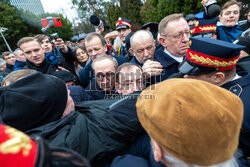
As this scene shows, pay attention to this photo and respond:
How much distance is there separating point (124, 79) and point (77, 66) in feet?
8.74

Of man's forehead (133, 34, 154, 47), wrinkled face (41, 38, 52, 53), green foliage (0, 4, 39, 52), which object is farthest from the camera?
green foliage (0, 4, 39, 52)

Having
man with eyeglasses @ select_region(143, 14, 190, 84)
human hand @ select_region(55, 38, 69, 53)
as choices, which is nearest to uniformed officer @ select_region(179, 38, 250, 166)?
man with eyeglasses @ select_region(143, 14, 190, 84)

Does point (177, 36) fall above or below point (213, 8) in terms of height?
below

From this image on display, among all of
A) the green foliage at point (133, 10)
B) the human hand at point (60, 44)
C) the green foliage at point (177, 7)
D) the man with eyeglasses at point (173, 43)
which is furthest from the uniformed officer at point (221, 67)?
the green foliage at point (133, 10)

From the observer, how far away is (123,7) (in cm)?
2434

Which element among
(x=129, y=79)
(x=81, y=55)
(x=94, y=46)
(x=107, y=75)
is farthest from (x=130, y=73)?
(x=81, y=55)

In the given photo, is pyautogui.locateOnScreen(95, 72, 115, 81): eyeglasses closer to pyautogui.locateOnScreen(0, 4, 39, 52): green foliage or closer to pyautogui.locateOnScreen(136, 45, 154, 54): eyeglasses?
pyautogui.locateOnScreen(136, 45, 154, 54): eyeglasses

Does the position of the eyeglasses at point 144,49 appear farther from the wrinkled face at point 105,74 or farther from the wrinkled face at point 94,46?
the wrinkled face at point 94,46

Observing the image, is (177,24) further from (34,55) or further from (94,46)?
(34,55)

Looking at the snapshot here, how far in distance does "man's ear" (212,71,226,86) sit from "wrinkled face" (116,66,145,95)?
0.88m

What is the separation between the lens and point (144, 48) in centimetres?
244

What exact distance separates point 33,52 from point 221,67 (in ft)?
11.0

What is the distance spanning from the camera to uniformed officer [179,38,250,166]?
127 centimetres

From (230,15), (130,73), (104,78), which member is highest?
(230,15)
